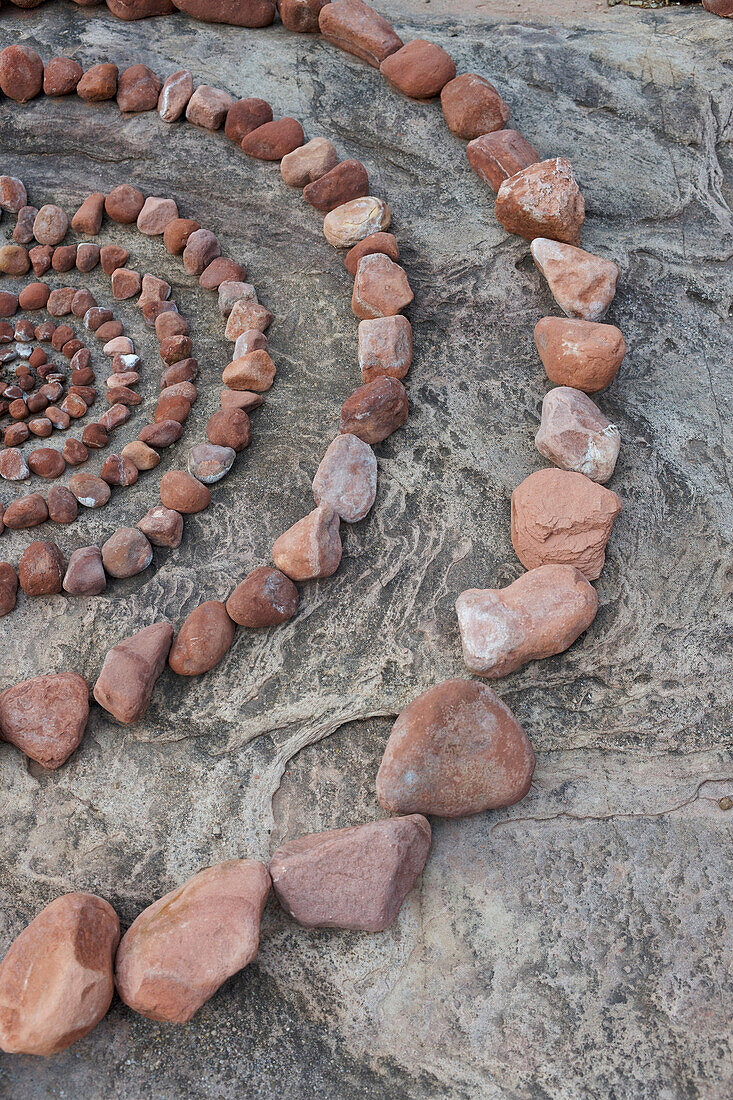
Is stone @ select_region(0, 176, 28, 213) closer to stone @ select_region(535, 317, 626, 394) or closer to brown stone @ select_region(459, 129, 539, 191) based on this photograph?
brown stone @ select_region(459, 129, 539, 191)

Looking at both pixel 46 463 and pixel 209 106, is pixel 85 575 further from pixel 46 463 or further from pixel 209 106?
pixel 209 106

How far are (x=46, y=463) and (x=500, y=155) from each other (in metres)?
1.37

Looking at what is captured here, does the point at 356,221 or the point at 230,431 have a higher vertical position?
the point at 356,221

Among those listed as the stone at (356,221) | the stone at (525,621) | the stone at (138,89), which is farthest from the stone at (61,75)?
the stone at (525,621)

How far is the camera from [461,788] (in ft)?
4.35

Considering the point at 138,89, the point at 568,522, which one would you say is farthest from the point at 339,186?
the point at 568,522

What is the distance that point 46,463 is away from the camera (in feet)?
6.17

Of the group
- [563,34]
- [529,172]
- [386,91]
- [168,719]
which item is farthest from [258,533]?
[563,34]

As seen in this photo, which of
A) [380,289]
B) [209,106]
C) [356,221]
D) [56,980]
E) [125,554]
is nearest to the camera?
[56,980]

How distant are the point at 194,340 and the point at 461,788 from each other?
1.35 meters

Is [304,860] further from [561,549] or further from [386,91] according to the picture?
[386,91]

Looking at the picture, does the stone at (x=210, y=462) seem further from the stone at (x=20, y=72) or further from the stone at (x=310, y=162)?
the stone at (x=20, y=72)

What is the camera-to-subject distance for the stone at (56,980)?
1136mm

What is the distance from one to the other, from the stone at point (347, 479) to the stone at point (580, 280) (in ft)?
2.00
